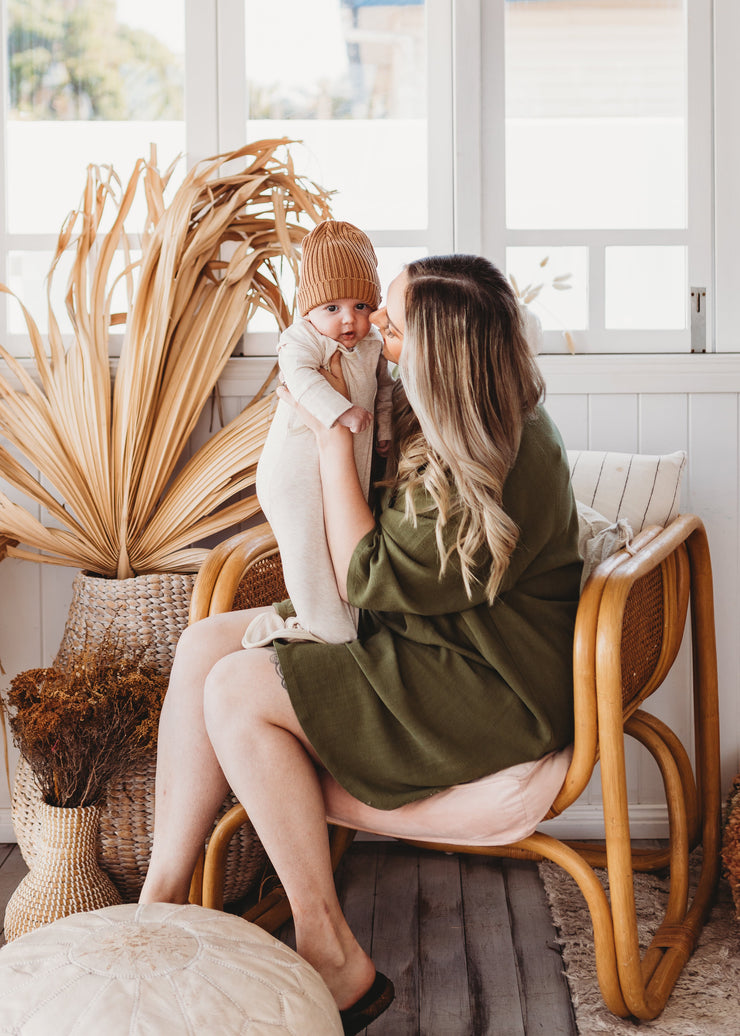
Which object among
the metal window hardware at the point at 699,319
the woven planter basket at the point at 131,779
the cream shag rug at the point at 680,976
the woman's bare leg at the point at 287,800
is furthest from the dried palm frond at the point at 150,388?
the cream shag rug at the point at 680,976

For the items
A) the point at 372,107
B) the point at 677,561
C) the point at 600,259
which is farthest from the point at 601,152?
the point at 677,561

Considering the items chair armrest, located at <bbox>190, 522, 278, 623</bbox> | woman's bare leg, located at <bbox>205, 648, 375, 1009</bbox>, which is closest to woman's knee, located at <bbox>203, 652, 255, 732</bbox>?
woman's bare leg, located at <bbox>205, 648, 375, 1009</bbox>

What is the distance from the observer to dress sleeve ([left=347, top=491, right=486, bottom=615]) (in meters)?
1.32

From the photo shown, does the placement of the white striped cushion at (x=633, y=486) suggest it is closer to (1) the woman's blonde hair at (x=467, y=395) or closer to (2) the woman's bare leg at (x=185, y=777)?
(1) the woman's blonde hair at (x=467, y=395)

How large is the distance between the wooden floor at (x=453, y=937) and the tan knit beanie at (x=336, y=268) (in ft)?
3.64

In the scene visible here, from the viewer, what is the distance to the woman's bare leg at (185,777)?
1.41 m

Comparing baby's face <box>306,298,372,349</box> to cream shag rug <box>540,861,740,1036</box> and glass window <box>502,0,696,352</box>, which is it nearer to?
glass window <box>502,0,696,352</box>

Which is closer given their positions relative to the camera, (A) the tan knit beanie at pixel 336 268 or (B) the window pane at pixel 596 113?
(A) the tan knit beanie at pixel 336 268

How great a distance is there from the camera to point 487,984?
157cm

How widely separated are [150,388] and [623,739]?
1106mm

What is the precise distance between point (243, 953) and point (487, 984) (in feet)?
1.98

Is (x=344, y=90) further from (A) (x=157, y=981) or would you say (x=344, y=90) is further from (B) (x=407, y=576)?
(A) (x=157, y=981)

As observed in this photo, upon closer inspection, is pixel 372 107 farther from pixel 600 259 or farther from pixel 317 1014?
pixel 317 1014

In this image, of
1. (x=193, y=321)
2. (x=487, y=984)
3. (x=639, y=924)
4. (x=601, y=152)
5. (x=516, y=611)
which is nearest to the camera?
(x=516, y=611)
